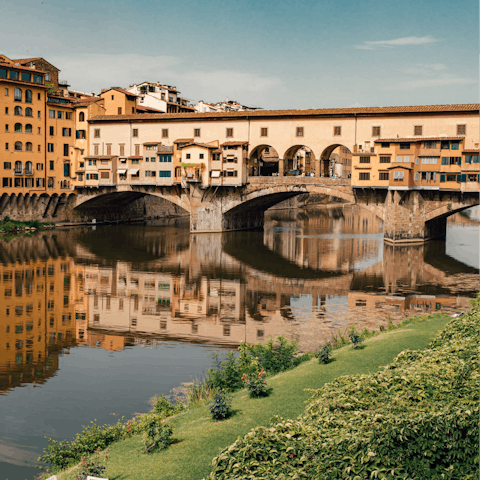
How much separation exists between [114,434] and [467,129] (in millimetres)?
44919

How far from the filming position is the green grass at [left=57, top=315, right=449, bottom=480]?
9562mm

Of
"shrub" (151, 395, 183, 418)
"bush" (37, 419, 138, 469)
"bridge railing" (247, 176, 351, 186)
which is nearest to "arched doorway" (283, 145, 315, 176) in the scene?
"bridge railing" (247, 176, 351, 186)

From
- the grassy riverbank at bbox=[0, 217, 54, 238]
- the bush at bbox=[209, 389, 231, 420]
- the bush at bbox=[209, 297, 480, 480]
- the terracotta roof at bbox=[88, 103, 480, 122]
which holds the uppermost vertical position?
the terracotta roof at bbox=[88, 103, 480, 122]

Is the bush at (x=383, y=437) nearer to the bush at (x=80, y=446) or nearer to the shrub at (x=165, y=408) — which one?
the bush at (x=80, y=446)

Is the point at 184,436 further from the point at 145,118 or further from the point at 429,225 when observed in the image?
the point at 145,118

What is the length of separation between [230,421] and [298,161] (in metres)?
97.9

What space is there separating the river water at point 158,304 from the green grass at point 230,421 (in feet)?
9.23

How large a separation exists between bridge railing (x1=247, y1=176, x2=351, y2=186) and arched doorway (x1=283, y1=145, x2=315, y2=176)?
2.10m

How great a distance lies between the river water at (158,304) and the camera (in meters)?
15.7

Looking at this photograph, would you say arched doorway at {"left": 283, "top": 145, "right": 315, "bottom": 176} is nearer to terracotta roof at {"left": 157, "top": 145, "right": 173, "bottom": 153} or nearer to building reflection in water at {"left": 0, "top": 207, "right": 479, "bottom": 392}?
building reflection in water at {"left": 0, "top": 207, "right": 479, "bottom": 392}

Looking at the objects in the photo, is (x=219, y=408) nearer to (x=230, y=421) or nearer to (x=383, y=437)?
(x=230, y=421)

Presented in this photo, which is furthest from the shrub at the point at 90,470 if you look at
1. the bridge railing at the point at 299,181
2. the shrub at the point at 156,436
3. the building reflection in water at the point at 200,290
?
the bridge railing at the point at 299,181

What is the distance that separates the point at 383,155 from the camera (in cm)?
4997

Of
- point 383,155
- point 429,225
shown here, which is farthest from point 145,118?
point 429,225
